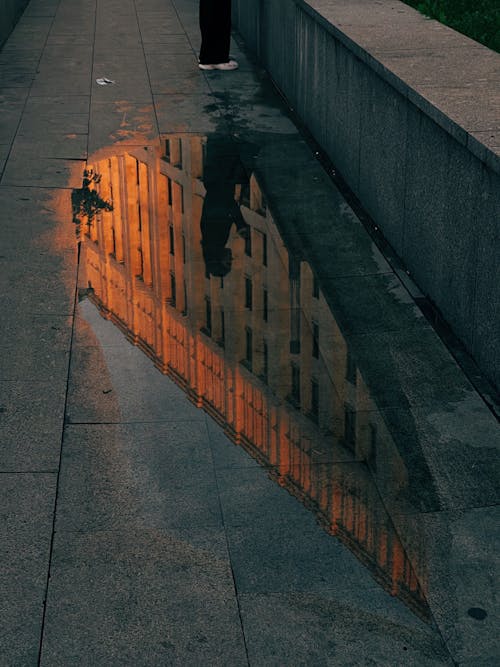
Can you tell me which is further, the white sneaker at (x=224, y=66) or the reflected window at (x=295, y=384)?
the white sneaker at (x=224, y=66)

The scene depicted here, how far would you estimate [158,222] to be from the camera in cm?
1082

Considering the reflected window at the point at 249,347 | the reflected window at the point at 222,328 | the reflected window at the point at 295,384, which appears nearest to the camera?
the reflected window at the point at 295,384

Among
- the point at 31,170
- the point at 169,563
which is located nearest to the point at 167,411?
the point at 169,563

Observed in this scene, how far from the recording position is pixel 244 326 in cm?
862

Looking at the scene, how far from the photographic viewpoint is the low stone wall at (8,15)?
19.5m

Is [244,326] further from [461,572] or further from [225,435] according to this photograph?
[461,572]

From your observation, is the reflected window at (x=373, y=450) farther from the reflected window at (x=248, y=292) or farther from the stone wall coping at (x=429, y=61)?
the reflected window at (x=248, y=292)

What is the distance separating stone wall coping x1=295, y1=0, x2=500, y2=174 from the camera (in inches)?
323

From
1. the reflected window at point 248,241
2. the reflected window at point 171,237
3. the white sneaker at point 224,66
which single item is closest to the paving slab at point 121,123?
the white sneaker at point 224,66

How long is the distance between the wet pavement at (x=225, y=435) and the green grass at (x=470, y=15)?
239 cm

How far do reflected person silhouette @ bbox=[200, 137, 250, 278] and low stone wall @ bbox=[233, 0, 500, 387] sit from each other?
3.85 ft

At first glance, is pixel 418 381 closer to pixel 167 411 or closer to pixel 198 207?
pixel 167 411

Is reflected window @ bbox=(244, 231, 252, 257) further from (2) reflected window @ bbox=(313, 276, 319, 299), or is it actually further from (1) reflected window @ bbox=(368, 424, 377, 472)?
(1) reflected window @ bbox=(368, 424, 377, 472)

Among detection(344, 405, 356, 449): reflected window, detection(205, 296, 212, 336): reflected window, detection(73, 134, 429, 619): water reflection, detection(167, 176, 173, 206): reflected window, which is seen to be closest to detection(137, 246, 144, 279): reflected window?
detection(73, 134, 429, 619): water reflection
